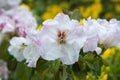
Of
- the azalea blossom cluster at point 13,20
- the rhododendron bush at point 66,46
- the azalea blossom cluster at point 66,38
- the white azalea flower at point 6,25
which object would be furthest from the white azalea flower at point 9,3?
the azalea blossom cluster at point 66,38

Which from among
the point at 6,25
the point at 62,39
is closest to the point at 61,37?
the point at 62,39

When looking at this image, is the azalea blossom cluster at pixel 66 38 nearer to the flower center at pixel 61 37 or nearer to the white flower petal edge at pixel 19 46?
the flower center at pixel 61 37

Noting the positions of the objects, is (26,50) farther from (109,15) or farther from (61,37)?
(109,15)

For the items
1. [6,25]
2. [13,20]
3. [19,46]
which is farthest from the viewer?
[13,20]

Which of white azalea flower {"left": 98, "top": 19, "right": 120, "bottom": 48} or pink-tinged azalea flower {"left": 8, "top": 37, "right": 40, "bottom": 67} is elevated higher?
white azalea flower {"left": 98, "top": 19, "right": 120, "bottom": 48}

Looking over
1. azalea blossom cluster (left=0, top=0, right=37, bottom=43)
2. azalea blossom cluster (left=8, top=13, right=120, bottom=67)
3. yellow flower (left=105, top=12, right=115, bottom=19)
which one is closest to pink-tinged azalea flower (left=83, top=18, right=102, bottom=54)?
azalea blossom cluster (left=8, top=13, right=120, bottom=67)

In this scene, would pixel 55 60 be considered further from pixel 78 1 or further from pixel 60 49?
pixel 78 1

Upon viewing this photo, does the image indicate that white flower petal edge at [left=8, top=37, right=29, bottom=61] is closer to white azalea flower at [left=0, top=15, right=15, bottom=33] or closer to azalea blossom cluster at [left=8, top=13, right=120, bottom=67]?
azalea blossom cluster at [left=8, top=13, right=120, bottom=67]

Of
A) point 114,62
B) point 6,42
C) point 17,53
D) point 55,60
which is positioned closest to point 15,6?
point 6,42
